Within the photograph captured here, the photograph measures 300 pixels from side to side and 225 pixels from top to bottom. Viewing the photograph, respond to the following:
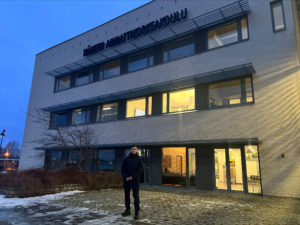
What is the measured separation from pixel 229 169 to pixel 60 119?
16.3 meters

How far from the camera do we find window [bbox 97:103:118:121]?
1772 cm

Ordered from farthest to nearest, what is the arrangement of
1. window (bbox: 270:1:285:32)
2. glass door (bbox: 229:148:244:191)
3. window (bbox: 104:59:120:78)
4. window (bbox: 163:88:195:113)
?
1. window (bbox: 104:59:120:78)
2. window (bbox: 163:88:195:113)
3. window (bbox: 270:1:285:32)
4. glass door (bbox: 229:148:244:191)

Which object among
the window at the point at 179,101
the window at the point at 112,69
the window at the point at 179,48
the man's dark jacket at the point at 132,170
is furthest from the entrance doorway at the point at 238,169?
the window at the point at 112,69

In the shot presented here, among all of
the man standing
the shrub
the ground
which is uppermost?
the man standing

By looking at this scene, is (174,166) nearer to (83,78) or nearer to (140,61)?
(140,61)

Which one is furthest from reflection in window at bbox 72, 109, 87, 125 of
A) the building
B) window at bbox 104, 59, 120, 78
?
window at bbox 104, 59, 120, 78

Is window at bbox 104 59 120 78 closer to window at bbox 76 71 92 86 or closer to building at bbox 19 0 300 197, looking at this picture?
building at bbox 19 0 300 197

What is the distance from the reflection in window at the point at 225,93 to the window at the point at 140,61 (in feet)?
17.5

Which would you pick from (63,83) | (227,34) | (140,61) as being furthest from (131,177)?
(63,83)

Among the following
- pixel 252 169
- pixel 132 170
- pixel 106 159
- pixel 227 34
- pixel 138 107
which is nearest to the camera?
pixel 132 170

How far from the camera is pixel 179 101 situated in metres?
14.3

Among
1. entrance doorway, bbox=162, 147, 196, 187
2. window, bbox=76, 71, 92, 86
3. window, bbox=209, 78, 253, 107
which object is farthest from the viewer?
window, bbox=76, 71, 92, 86

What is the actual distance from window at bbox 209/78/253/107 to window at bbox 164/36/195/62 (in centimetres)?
305

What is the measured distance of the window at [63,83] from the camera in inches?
864
